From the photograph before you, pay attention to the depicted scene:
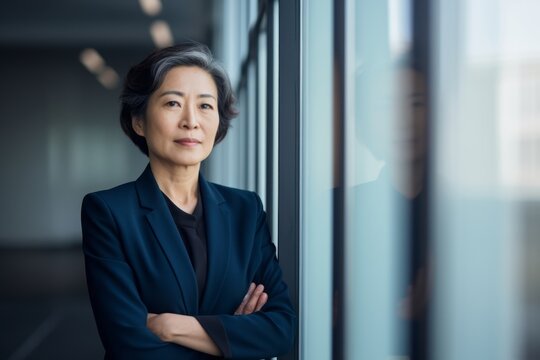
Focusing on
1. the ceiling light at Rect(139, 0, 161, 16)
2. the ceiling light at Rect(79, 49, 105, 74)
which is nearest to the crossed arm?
the ceiling light at Rect(139, 0, 161, 16)

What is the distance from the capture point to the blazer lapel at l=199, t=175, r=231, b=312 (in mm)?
1539

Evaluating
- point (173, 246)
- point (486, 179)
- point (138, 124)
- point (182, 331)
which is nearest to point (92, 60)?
point (138, 124)

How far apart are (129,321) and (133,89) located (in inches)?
23.8

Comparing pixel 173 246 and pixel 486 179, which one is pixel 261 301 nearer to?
pixel 173 246

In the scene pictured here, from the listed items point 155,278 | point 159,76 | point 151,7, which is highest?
point 151,7

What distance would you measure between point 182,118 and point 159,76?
0.41 feet

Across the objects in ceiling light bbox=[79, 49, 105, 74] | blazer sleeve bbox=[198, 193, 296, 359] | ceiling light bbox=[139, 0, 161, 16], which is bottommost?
blazer sleeve bbox=[198, 193, 296, 359]

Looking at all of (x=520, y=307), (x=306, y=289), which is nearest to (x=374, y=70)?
(x=520, y=307)

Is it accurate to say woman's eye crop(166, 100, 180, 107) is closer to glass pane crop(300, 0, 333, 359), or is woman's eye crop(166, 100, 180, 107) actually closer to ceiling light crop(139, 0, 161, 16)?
glass pane crop(300, 0, 333, 359)

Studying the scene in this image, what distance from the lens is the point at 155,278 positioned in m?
1.50

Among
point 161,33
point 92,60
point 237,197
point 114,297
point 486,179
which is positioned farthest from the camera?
point 92,60

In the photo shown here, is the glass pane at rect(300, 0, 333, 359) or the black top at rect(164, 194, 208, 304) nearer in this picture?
the black top at rect(164, 194, 208, 304)

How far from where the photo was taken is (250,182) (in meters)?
3.89

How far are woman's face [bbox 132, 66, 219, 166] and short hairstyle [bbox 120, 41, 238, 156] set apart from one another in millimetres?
18
